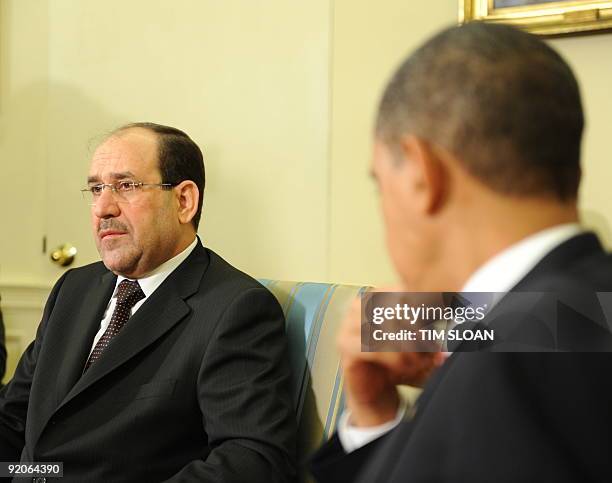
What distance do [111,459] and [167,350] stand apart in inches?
10.0

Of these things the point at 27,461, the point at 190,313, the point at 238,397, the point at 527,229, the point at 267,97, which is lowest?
the point at 27,461

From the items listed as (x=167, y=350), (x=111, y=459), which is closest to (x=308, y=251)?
(x=167, y=350)

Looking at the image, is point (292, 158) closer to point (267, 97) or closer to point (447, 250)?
point (267, 97)

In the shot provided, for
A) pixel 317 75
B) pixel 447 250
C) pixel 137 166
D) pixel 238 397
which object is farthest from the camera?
pixel 317 75

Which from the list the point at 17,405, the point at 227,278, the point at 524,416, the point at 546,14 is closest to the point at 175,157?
the point at 227,278

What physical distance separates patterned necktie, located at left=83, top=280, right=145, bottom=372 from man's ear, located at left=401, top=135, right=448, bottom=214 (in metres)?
1.23

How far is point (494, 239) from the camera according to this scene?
0.65m

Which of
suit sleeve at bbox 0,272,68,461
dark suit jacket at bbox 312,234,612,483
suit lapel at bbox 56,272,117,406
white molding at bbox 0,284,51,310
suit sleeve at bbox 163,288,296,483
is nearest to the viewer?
dark suit jacket at bbox 312,234,612,483

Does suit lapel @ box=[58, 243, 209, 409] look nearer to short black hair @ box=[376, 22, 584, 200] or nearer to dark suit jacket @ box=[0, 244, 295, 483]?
dark suit jacket @ box=[0, 244, 295, 483]

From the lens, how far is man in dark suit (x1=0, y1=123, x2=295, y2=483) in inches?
61.2

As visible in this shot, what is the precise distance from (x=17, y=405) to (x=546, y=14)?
5.21ft

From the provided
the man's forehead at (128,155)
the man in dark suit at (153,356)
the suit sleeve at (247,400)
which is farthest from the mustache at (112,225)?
the suit sleeve at (247,400)

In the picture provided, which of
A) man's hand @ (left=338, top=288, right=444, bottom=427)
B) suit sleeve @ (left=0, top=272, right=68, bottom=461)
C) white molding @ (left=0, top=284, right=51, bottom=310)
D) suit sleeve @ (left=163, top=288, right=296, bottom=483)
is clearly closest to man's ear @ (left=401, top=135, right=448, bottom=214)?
man's hand @ (left=338, top=288, right=444, bottom=427)

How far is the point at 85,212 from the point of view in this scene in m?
2.62
